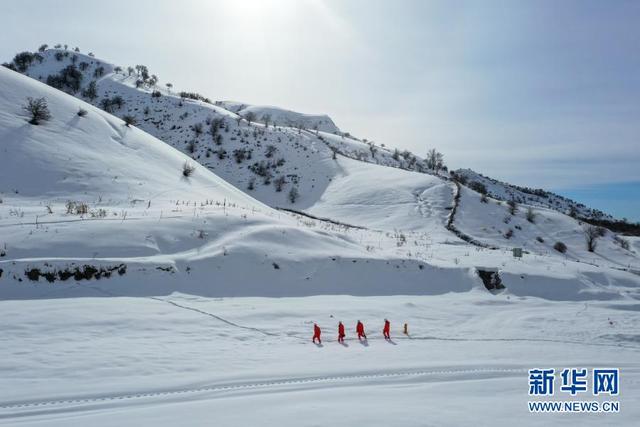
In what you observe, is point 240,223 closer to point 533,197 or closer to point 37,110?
point 37,110

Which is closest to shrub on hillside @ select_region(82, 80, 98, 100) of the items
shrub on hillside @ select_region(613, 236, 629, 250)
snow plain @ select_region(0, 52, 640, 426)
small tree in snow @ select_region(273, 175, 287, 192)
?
small tree in snow @ select_region(273, 175, 287, 192)

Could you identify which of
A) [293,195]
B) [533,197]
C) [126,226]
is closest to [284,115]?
[533,197]

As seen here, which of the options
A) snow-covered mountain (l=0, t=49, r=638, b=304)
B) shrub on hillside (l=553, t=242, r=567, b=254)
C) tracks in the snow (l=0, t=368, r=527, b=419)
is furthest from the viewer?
shrub on hillside (l=553, t=242, r=567, b=254)

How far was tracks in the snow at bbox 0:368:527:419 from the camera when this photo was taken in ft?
20.2

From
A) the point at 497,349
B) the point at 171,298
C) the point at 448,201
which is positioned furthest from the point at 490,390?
the point at 448,201

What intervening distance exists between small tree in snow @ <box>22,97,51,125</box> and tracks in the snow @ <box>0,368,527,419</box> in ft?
69.2

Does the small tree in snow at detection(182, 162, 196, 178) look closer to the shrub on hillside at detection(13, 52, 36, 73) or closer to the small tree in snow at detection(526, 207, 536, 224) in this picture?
the small tree in snow at detection(526, 207, 536, 224)

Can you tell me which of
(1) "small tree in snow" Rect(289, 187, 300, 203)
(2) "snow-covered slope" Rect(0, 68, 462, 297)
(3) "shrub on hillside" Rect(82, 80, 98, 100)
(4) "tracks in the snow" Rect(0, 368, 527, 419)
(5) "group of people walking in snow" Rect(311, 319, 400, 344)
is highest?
(3) "shrub on hillside" Rect(82, 80, 98, 100)

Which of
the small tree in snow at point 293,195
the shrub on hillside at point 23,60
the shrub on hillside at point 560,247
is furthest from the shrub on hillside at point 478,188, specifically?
the shrub on hillside at point 23,60

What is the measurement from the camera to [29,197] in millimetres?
17375

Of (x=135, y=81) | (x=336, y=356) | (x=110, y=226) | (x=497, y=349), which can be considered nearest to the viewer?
(x=336, y=356)

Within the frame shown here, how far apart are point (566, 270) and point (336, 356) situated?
15276 mm

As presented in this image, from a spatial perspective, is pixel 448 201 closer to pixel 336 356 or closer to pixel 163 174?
pixel 163 174

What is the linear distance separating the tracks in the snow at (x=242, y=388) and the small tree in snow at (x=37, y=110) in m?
21.1
